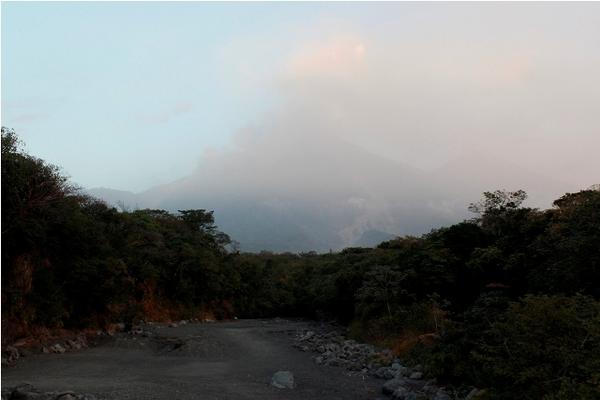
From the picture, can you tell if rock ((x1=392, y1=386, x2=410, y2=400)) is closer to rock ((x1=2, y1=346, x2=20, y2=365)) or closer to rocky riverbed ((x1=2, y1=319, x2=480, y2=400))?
rocky riverbed ((x1=2, y1=319, x2=480, y2=400))

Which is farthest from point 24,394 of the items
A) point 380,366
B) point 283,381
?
point 380,366

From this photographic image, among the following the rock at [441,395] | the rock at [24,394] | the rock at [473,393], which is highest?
the rock at [24,394]

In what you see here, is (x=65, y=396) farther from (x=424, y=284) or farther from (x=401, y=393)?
(x=424, y=284)

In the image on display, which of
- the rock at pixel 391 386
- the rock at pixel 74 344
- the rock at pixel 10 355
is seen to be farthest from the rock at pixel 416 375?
the rock at pixel 74 344

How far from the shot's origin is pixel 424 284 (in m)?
29.6

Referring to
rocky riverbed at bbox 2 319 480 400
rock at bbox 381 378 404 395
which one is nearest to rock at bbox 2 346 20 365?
→ rocky riverbed at bbox 2 319 480 400

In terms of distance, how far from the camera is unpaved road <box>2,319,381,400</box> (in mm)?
16062

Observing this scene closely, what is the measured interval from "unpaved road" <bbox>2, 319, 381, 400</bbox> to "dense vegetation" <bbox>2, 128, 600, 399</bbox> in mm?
3718

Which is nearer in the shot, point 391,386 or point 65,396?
point 65,396

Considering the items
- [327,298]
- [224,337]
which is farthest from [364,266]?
[224,337]

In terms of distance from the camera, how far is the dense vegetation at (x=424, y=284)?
32.9 ft

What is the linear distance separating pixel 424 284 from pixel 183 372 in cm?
1597

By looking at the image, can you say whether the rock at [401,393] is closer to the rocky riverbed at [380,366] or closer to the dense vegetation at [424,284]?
the rocky riverbed at [380,366]

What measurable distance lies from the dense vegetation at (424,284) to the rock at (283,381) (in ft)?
17.0
